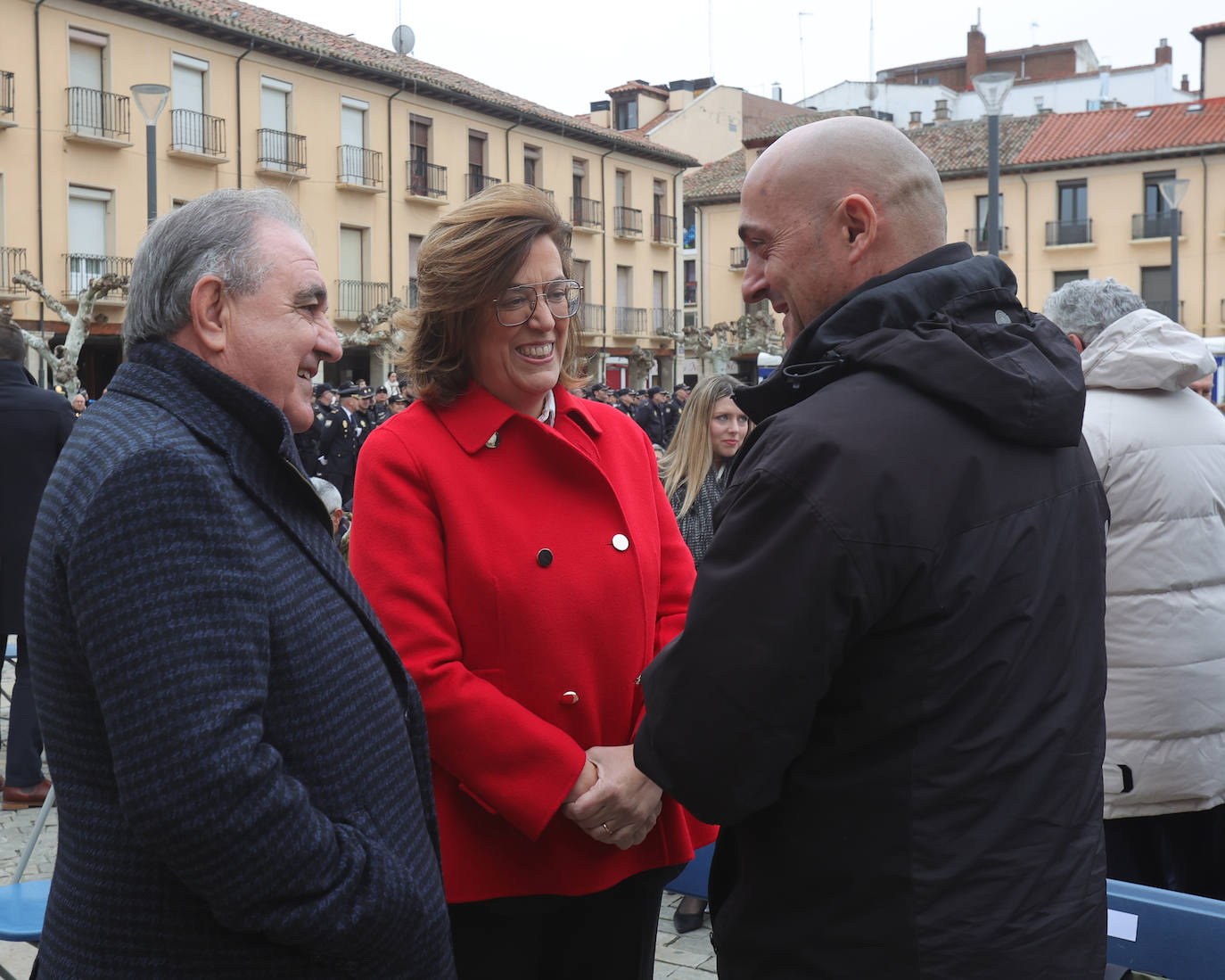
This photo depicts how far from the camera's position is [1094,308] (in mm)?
3357

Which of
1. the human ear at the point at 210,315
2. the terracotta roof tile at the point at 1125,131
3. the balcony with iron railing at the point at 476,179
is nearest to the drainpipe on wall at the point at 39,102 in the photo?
the balcony with iron railing at the point at 476,179

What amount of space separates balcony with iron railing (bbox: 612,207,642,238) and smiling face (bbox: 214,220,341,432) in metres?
36.1

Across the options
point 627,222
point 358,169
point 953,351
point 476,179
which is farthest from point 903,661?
point 627,222

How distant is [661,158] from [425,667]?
1511 inches

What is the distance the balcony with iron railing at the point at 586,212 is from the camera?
1416 inches

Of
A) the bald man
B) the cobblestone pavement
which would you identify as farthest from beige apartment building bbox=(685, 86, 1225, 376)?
the bald man

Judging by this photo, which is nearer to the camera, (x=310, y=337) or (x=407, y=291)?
(x=310, y=337)

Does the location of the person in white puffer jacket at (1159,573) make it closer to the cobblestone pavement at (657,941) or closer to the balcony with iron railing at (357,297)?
the cobblestone pavement at (657,941)

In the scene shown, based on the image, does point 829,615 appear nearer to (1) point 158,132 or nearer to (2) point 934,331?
(2) point 934,331

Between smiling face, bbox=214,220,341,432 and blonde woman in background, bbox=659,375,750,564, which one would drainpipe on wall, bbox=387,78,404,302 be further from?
smiling face, bbox=214,220,341,432

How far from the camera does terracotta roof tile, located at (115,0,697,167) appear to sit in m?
25.7

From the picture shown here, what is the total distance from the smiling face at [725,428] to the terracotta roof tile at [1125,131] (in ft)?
123

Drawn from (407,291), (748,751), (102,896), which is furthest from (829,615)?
(407,291)

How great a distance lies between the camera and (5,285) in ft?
76.2
